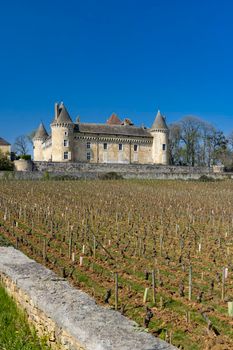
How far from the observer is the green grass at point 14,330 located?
437cm

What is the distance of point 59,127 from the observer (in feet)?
183

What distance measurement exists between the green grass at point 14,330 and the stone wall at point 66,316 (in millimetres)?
114

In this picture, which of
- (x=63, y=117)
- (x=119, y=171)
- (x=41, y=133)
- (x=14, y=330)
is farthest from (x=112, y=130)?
(x=14, y=330)

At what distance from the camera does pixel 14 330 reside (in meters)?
4.90

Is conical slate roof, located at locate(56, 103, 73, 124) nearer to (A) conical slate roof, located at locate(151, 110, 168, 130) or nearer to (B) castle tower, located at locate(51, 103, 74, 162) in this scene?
(B) castle tower, located at locate(51, 103, 74, 162)

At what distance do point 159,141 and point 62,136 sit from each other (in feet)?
52.6

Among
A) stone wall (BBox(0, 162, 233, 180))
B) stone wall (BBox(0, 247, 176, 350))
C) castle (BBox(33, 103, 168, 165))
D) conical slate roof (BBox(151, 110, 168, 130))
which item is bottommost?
stone wall (BBox(0, 247, 176, 350))

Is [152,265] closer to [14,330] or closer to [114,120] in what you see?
[14,330]

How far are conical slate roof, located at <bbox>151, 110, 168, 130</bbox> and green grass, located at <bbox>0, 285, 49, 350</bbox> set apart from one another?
5715 centimetres

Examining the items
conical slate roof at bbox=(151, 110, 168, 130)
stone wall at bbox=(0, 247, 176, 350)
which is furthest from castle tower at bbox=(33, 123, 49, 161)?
stone wall at bbox=(0, 247, 176, 350)

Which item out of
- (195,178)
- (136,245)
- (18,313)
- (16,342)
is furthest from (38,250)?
(195,178)

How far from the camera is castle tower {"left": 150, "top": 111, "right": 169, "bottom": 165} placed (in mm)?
60750

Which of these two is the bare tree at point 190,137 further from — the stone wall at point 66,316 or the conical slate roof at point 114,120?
the stone wall at point 66,316

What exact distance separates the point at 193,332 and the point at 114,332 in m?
1.71
